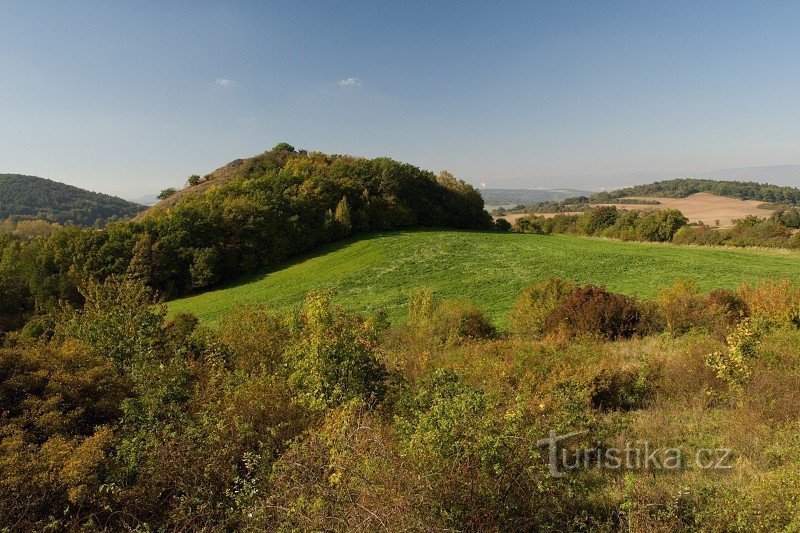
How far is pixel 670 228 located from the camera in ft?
223

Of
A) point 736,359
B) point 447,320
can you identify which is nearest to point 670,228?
point 447,320

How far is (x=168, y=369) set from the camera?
9.57m

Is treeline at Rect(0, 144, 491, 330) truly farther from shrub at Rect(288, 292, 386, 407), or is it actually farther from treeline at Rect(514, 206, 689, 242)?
Answer: shrub at Rect(288, 292, 386, 407)

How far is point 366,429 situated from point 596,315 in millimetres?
14720

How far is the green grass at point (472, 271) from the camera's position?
3042 cm

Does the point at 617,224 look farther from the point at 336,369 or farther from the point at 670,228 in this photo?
the point at 336,369

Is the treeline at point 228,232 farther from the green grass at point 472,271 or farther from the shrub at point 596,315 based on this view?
the shrub at point 596,315

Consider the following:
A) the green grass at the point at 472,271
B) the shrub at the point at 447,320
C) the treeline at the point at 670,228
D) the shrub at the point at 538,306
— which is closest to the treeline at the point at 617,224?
the treeline at the point at 670,228

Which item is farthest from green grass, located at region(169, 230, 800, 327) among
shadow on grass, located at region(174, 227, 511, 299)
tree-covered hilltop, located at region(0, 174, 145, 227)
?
tree-covered hilltop, located at region(0, 174, 145, 227)

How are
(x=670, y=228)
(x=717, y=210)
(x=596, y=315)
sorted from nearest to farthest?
(x=596, y=315) → (x=670, y=228) → (x=717, y=210)

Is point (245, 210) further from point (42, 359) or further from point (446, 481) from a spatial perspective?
point (446, 481)

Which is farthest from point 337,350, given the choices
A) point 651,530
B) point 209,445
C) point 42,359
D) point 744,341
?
point 744,341

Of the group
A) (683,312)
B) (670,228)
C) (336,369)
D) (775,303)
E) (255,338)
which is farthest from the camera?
(670,228)

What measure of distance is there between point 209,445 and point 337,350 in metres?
3.32
